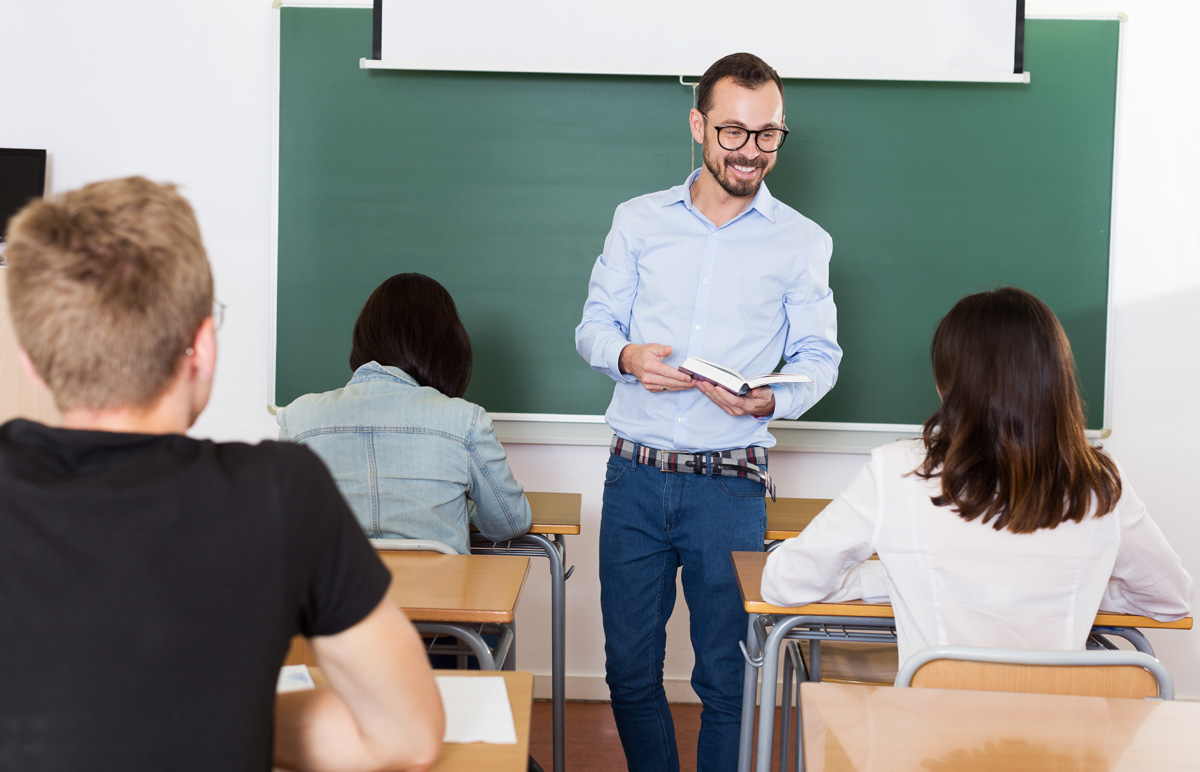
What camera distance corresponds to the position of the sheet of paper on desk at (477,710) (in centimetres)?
113

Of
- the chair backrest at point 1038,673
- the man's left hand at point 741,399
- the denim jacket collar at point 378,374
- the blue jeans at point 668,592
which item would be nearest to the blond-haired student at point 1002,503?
the chair backrest at point 1038,673

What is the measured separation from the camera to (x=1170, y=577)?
1.71 meters

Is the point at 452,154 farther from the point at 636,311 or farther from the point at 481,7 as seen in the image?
the point at 636,311

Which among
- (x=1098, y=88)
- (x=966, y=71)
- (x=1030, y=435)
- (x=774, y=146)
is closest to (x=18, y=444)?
(x=1030, y=435)

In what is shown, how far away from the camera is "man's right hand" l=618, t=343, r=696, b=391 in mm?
2178

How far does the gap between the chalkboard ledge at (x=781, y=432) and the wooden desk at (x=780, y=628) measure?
1.28 meters

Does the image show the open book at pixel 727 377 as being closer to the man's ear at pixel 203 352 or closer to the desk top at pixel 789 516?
the desk top at pixel 789 516

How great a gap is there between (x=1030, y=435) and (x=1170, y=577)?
1.49ft

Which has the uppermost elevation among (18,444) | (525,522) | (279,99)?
(279,99)

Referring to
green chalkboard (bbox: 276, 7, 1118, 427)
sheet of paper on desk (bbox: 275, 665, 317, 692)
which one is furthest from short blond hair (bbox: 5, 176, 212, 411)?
green chalkboard (bbox: 276, 7, 1118, 427)

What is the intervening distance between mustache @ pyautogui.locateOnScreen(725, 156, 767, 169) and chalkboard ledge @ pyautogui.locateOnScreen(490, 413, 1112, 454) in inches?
48.4

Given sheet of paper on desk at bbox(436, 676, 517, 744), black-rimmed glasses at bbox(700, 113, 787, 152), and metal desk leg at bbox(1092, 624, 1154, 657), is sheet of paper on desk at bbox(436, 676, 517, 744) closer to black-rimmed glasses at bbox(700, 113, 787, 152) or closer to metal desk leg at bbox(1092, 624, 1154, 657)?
metal desk leg at bbox(1092, 624, 1154, 657)

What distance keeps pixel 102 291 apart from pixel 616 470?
1.70 m

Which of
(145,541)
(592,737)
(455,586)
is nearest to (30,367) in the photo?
(145,541)
